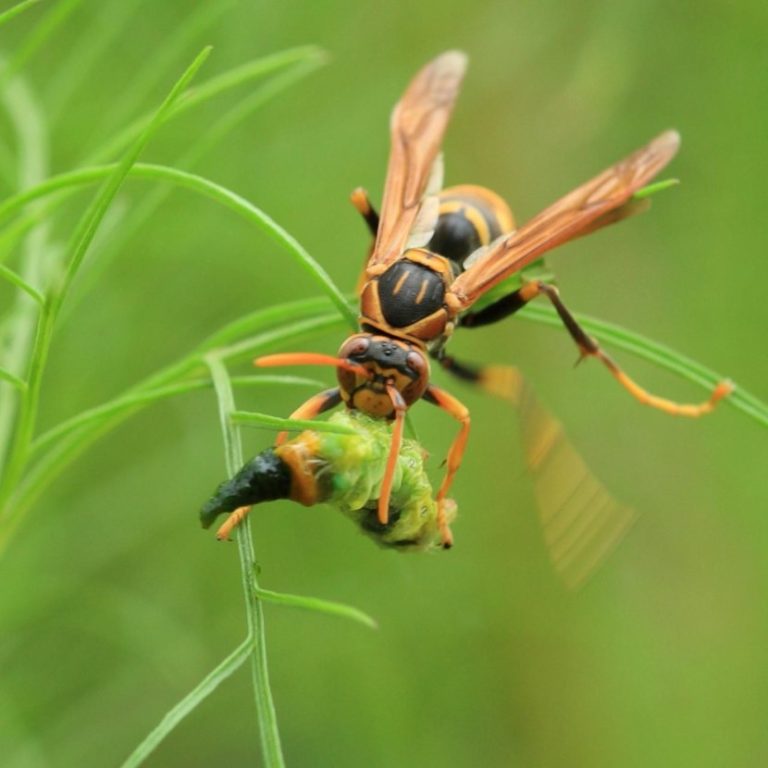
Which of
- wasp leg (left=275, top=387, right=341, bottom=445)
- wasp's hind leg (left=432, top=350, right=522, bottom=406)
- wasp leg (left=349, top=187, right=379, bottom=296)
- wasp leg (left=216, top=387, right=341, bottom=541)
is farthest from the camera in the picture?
wasp leg (left=349, top=187, right=379, bottom=296)

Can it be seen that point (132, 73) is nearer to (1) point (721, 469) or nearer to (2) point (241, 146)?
(2) point (241, 146)

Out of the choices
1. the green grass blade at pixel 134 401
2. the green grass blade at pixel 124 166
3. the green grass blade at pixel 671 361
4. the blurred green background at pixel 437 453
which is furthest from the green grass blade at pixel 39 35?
the blurred green background at pixel 437 453

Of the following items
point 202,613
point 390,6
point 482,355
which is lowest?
point 202,613

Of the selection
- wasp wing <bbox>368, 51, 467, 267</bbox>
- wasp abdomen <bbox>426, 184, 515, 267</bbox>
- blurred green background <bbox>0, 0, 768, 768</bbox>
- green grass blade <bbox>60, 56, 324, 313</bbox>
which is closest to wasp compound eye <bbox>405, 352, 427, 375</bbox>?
wasp wing <bbox>368, 51, 467, 267</bbox>

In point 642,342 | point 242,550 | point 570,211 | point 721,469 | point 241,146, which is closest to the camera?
point 242,550

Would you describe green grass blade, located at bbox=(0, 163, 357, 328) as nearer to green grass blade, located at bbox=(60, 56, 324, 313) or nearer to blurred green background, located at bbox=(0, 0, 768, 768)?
green grass blade, located at bbox=(60, 56, 324, 313)

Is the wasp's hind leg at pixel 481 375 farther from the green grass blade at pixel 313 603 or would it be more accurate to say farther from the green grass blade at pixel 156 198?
the green grass blade at pixel 313 603

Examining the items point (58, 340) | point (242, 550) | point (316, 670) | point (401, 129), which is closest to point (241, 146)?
point (58, 340)
